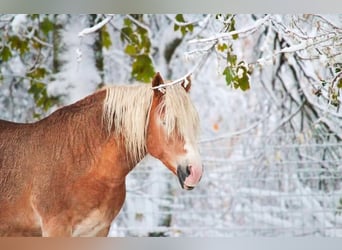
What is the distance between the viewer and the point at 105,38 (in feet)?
6.60

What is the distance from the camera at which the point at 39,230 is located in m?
1.99

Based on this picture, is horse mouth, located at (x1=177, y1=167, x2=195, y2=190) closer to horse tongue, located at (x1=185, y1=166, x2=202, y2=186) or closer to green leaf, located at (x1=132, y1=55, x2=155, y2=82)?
horse tongue, located at (x1=185, y1=166, x2=202, y2=186)

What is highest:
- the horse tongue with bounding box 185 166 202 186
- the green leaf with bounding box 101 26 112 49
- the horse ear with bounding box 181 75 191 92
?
the green leaf with bounding box 101 26 112 49

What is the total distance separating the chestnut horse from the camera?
78.2 inches

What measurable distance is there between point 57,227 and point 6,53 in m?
0.82

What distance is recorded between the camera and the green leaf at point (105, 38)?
6.59 ft

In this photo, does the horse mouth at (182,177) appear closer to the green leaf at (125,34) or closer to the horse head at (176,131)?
the horse head at (176,131)

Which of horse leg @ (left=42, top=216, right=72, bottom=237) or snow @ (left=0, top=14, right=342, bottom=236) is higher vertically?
snow @ (left=0, top=14, right=342, bottom=236)

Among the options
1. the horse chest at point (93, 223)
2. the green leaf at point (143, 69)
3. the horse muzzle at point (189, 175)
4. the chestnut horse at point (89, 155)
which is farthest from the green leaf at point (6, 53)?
the horse muzzle at point (189, 175)

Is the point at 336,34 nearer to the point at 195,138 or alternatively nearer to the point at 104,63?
the point at 195,138

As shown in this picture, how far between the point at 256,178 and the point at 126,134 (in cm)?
61

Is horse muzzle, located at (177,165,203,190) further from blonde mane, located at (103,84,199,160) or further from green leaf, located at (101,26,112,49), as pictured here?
green leaf, located at (101,26,112,49)

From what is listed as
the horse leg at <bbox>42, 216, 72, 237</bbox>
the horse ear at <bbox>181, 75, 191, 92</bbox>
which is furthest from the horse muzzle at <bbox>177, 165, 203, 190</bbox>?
the horse leg at <bbox>42, 216, 72, 237</bbox>

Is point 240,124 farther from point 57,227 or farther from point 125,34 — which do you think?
point 57,227
